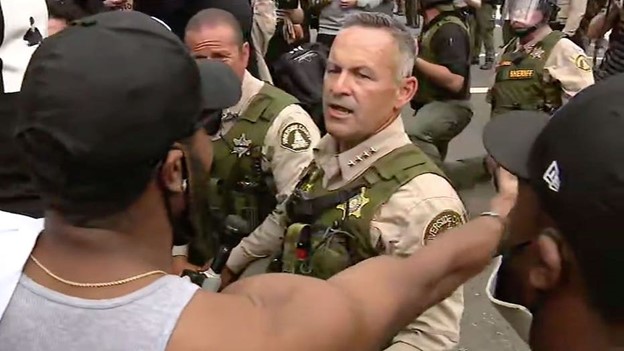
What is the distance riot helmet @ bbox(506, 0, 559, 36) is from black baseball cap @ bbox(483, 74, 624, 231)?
373 cm

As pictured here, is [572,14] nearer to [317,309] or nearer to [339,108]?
[339,108]

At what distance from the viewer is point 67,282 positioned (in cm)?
Answer: 145

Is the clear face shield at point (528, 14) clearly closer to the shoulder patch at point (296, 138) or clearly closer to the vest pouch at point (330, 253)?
the shoulder patch at point (296, 138)

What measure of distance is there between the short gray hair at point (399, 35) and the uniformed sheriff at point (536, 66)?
2.09 meters

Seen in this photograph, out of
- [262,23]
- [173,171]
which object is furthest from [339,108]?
[262,23]

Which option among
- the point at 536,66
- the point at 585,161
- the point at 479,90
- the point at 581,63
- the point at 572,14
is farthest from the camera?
the point at 479,90

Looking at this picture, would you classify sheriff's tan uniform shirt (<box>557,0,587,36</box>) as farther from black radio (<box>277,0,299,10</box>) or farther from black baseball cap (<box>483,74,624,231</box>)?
black baseball cap (<box>483,74,624,231</box>)

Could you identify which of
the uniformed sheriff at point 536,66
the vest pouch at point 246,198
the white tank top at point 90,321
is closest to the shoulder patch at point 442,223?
the vest pouch at point 246,198

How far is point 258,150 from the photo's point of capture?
128 inches

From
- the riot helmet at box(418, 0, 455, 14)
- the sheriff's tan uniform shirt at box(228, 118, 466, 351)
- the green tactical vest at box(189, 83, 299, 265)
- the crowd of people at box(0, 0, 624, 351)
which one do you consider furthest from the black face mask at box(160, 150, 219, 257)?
the riot helmet at box(418, 0, 455, 14)

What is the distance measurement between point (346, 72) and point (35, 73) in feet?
4.66

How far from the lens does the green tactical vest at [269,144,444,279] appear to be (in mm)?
2514

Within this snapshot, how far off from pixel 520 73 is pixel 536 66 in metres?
0.12

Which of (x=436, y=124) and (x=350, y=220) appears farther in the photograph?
(x=436, y=124)
